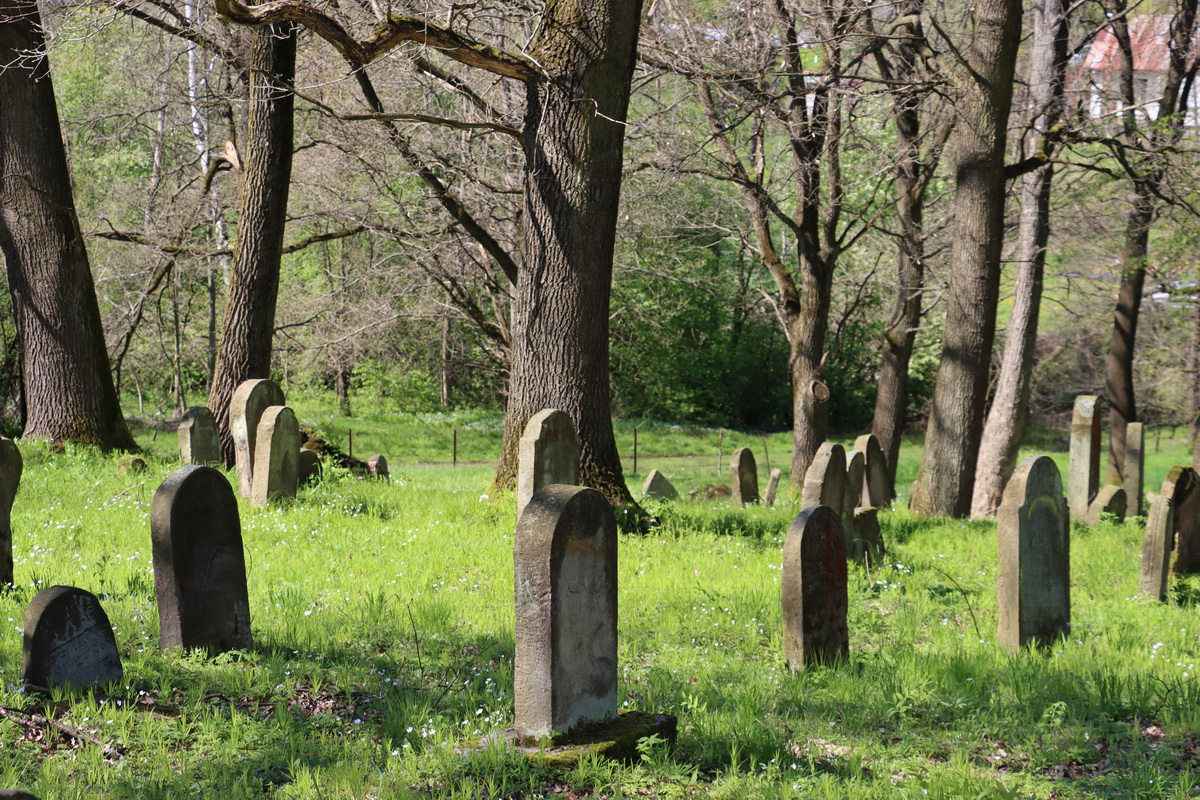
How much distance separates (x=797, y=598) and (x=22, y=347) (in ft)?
35.8

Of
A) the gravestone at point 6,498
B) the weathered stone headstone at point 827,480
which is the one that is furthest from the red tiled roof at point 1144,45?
the gravestone at point 6,498

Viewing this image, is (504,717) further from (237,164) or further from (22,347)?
(237,164)

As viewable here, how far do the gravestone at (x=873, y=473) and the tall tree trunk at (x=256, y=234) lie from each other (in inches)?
297

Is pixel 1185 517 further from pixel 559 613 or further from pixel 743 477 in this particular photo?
pixel 559 613

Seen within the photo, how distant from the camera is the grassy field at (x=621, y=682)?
392 centimetres

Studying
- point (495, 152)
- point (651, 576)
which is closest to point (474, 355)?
point (495, 152)

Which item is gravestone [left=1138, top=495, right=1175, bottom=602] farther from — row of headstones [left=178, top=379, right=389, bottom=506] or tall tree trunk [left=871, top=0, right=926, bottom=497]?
tall tree trunk [left=871, top=0, right=926, bottom=497]

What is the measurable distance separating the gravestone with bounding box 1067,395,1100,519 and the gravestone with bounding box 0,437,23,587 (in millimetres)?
11969

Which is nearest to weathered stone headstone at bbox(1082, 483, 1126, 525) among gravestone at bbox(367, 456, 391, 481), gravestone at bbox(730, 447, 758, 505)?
gravestone at bbox(730, 447, 758, 505)

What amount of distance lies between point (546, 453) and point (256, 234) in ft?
20.4

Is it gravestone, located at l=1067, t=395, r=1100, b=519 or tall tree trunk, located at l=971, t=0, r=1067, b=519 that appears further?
tall tree trunk, located at l=971, t=0, r=1067, b=519

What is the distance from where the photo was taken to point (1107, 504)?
12.9 metres

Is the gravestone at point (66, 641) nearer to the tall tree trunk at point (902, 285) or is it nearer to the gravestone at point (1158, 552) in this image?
the gravestone at point (1158, 552)

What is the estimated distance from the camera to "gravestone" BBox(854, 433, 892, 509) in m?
12.3
